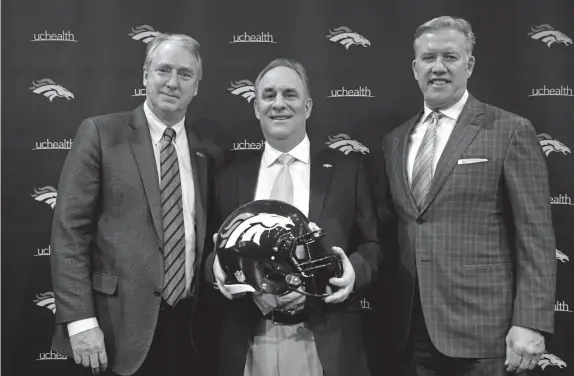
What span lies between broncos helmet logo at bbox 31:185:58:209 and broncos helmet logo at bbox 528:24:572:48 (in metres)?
3.33

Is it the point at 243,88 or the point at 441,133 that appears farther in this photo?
the point at 243,88

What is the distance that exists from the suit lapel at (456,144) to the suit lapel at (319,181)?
51 centimetres

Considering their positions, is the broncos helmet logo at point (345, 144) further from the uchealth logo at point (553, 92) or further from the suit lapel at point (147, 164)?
the suit lapel at point (147, 164)

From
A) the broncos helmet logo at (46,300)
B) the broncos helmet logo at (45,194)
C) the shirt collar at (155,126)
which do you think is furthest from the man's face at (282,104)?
the broncos helmet logo at (46,300)

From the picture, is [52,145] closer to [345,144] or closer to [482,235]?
[345,144]

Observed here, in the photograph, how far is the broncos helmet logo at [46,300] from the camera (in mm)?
3939

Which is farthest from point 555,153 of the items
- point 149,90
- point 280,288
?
point 149,90

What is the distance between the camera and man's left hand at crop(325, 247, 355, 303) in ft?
9.30

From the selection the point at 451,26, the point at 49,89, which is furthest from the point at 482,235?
the point at 49,89

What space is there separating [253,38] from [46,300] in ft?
7.29

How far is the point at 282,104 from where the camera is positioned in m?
3.11

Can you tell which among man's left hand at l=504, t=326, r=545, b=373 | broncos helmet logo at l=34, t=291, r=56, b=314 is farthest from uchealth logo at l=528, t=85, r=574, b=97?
broncos helmet logo at l=34, t=291, r=56, b=314

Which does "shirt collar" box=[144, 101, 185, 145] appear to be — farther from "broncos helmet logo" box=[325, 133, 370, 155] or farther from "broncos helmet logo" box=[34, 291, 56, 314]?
"broncos helmet logo" box=[34, 291, 56, 314]

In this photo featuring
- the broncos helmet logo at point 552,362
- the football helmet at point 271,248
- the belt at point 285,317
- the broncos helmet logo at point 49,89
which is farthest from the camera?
the broncos helmet logo at point 49,89
